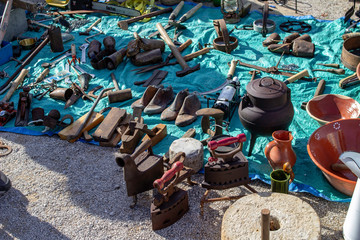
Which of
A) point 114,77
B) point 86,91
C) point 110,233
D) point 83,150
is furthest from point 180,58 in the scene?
point 110,233

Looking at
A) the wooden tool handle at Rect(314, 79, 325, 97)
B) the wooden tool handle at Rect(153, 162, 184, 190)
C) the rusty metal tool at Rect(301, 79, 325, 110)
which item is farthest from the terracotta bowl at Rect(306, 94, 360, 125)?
the wooden tool handle at Rect(153, 162, 184, 190)

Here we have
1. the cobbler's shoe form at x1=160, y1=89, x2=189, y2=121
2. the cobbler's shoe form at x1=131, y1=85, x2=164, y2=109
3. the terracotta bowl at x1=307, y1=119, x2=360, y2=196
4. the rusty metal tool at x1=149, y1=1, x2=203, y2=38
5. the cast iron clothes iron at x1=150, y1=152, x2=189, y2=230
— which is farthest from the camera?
the rusty metal tool at x1=149, y1=1, x2=203, y2=38

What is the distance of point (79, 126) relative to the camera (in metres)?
6.11

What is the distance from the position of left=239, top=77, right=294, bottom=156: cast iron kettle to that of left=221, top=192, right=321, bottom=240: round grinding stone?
1.08 meters

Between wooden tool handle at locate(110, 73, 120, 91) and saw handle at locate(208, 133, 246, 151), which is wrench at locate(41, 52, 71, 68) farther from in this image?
saw handle at locate(208, 133, 246, 151)

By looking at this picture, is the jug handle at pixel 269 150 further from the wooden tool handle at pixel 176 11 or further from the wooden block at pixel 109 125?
the wooden tool handle at pixel 176 11

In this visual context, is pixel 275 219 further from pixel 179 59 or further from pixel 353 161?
pixel 179 59

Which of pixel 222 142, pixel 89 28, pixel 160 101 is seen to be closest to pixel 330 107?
pixel 222 142

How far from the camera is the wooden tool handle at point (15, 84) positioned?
7.05 m

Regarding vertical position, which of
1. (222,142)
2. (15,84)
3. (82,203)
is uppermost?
(222,142)

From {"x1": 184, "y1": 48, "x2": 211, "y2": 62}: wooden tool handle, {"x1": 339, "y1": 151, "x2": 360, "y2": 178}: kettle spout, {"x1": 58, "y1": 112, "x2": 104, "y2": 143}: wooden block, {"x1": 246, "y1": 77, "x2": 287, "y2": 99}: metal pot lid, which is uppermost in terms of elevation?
{"x1": 246, "y1": 77, "x2": 287, "y2": 99}: metal pot lid

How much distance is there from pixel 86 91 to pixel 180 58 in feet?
6.42

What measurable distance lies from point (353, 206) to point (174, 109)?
324 centimetres

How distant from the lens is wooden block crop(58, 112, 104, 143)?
19.7 ft
